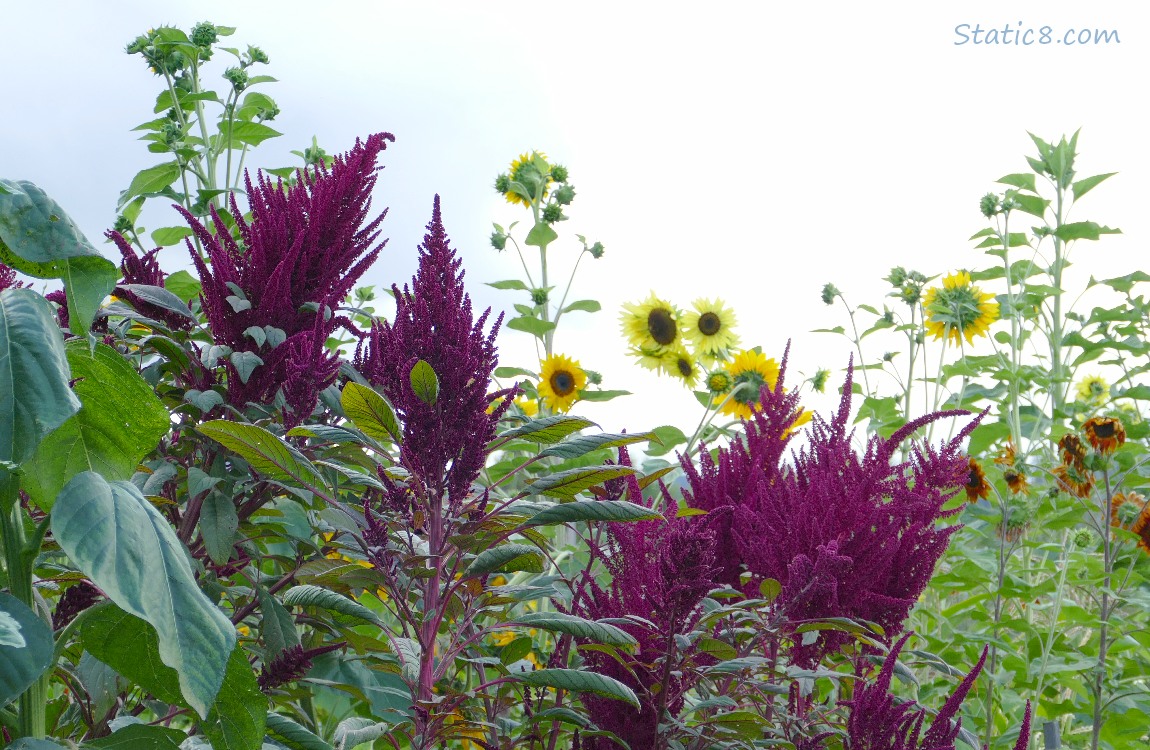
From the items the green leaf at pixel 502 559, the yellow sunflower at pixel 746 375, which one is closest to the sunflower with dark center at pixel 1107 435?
the yellow sunflower at pixel 746 375

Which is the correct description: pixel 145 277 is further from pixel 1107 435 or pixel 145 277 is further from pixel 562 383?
pixel 1107 435

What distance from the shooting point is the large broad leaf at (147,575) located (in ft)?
2.49

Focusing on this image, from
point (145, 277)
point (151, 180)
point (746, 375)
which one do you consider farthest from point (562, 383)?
point (145, 277)

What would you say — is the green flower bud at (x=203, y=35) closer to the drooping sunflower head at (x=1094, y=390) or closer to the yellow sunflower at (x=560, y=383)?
the yellow sunflower at (x=560, y=383)

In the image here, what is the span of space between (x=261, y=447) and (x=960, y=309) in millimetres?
3351

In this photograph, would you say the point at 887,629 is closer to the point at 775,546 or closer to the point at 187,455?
the point at 775,546

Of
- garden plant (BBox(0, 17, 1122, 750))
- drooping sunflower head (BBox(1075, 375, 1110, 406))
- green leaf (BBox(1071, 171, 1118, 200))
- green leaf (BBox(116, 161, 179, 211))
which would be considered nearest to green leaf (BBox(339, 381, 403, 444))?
garden plant (BBox(0, 17, 1122, 750))

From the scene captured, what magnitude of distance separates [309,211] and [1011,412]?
2.92 m

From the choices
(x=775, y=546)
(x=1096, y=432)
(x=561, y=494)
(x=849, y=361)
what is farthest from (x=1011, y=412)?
(x=561, y=494)

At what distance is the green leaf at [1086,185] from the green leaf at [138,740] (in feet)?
12.9

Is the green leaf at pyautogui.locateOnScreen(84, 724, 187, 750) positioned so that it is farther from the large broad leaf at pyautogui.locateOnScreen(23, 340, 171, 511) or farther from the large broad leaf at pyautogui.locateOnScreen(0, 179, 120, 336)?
the large broad leaf at pyautogui.locateOnScreen(0, 179, 120, 336)

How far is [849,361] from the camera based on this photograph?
165cm

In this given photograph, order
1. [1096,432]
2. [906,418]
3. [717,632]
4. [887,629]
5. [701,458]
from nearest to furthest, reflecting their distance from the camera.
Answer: [717,632] < [887,629] < [701,458] < [1096,432] < [906,418]

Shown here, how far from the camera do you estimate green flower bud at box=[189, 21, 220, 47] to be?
9.57 ft
